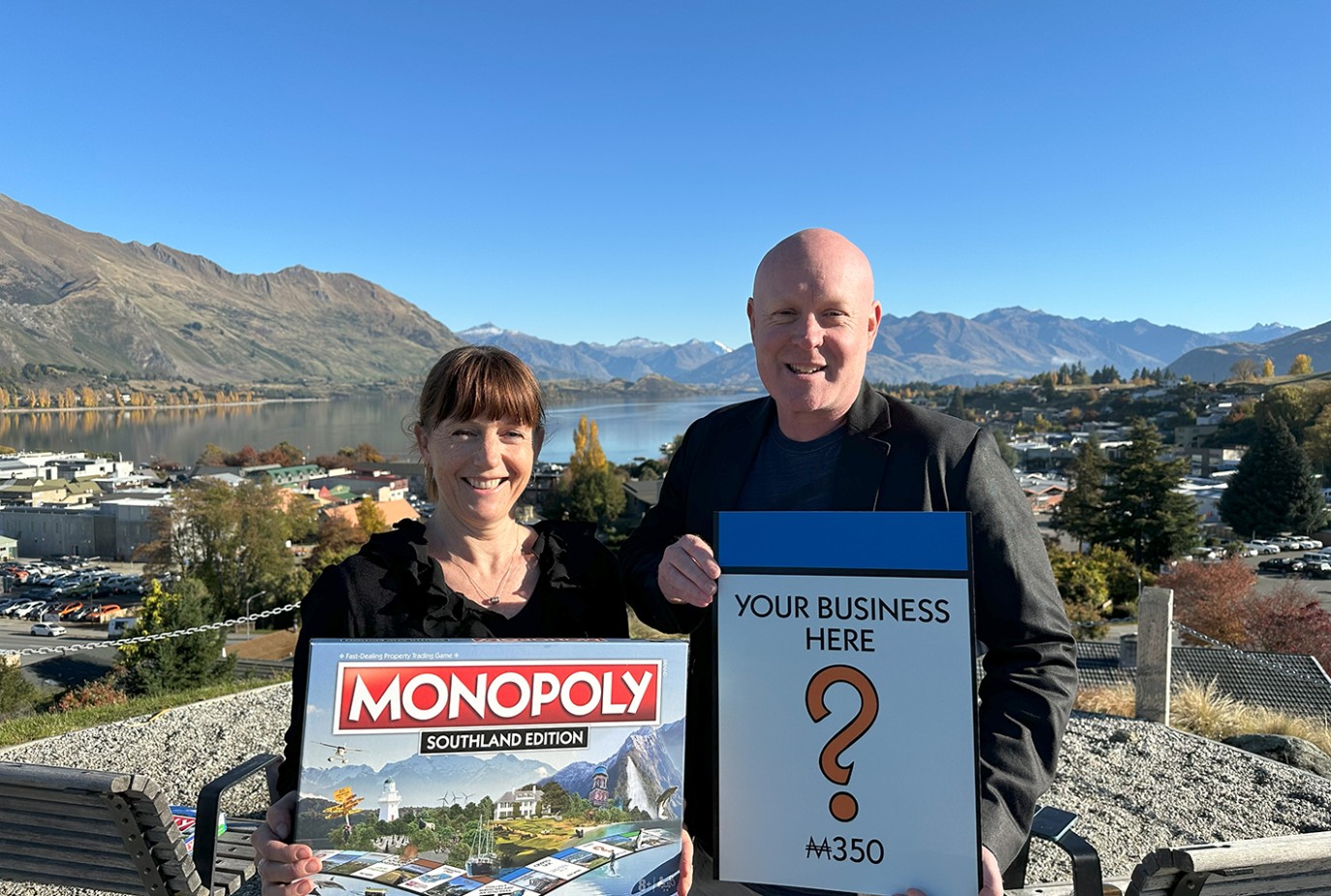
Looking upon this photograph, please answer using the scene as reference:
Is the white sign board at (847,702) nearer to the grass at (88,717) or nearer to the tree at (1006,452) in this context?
the tree at (1006,452)

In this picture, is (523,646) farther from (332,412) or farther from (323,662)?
(332,412)

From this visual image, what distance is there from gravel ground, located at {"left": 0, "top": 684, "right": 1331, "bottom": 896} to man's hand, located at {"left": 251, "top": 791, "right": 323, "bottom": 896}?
2812 mm

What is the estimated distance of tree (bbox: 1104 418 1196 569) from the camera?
3428 centimetres

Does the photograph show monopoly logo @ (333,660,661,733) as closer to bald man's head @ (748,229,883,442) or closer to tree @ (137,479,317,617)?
bald man's head @ (748,229,883,442)

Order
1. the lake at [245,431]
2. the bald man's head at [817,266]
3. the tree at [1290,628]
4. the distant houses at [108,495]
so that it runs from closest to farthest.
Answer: the bald man's head at [817,266], the tree at [1290,628], the distant houses at [108,495], the lake at [245,431]

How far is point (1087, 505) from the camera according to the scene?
38.0 meters

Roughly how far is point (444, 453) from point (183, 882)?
1.68 m

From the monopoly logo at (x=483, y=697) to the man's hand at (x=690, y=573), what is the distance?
0.60 feet

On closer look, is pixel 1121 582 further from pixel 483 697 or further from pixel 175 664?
pixel 483 697

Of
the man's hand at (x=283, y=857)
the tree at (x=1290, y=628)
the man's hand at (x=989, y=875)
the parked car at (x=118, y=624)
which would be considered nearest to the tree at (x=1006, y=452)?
the man's hand at (x=989, y=875)

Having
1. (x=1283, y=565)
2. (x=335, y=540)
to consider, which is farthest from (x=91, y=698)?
(x=1283, y=565)

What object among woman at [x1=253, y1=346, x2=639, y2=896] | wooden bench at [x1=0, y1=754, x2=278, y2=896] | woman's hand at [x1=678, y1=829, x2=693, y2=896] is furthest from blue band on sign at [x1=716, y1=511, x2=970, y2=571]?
wooden bench at [x1=0, y1=754, x2=278, y2=896]

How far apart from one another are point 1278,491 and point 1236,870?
47.2 m

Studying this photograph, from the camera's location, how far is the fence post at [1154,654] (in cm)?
629
